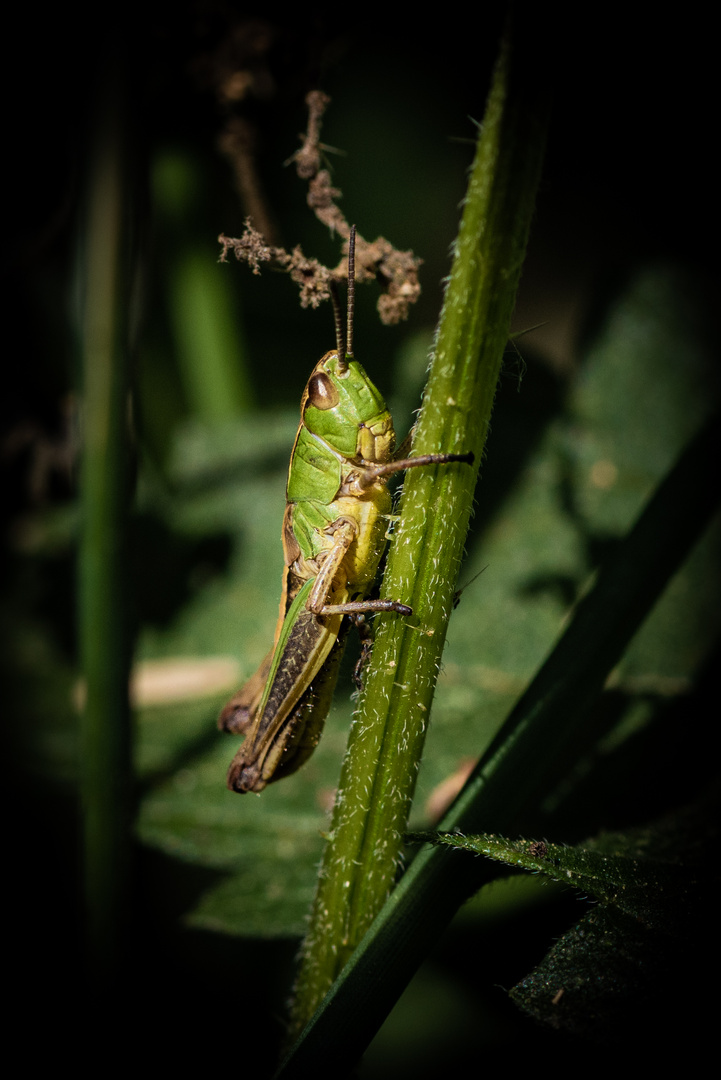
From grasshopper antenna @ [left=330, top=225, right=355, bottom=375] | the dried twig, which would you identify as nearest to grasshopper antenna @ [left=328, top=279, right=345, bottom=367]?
grasshopper antenna @ [left=330, top=225, right=355, bottom=375]

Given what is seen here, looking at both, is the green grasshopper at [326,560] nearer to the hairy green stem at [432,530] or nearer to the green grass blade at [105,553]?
the green grass blade at [105,553]

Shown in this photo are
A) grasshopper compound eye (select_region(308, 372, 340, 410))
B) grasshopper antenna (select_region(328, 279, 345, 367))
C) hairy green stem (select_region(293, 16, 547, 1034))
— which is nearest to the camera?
hairy green stem (select_region(293, 16, 547, 1034))

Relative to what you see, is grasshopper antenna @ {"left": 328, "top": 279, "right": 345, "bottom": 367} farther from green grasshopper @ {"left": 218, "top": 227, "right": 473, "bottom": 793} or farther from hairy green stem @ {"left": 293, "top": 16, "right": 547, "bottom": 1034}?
hairy green stem @ {"left": 293, "top": 16, "right": 547, "bottom": 1034}

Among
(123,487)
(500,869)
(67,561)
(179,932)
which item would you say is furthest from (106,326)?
(179,932)

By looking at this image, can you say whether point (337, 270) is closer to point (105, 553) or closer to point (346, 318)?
Result: point (346, 318)

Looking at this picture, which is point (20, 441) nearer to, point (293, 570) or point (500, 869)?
point (293, 570)

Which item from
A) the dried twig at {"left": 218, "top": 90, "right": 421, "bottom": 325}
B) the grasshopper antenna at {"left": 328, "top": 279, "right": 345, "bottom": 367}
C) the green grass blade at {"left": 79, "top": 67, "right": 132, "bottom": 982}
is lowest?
the green grass blade at {"left": 79, "top": 67, "right": 132, "bottom": 982}

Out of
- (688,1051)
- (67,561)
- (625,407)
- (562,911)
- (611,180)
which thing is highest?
(611,180)

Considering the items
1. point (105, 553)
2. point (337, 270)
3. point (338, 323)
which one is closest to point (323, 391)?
point (338, 323)
